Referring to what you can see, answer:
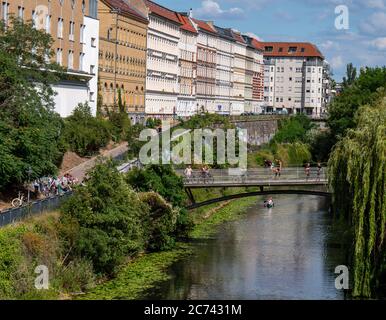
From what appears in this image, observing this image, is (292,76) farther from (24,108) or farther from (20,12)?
(24,108)

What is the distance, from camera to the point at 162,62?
107312 millimetres

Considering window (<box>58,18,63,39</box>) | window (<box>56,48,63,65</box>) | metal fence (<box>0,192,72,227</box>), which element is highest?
window (<box>58,18,63,39</box>)

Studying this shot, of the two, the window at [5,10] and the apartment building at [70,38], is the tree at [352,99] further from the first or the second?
the window at [5,10]

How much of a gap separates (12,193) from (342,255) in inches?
620

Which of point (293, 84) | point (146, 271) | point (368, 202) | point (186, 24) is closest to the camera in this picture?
point (368, 202)

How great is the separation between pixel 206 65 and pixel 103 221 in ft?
315

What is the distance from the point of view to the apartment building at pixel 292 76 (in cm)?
18812

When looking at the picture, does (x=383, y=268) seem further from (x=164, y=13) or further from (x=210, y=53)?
(x=210, y=53)

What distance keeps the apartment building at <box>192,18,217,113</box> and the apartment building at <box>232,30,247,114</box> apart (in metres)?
14.0

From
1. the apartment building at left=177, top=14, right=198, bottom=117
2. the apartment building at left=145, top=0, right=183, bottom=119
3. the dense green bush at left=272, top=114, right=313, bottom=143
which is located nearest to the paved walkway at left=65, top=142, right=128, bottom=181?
the apartment building at left=145, top=0, right=183, bottom=119

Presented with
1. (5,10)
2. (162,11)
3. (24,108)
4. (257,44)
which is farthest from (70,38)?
(257,44)

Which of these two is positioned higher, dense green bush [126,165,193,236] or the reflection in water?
dense green bush [126,165,193,236]

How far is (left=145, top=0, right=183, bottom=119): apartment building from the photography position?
329 ft

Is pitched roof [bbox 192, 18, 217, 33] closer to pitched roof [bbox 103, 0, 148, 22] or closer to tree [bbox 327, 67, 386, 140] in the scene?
pitched roof [bbox 103, 0, 148, 22]
